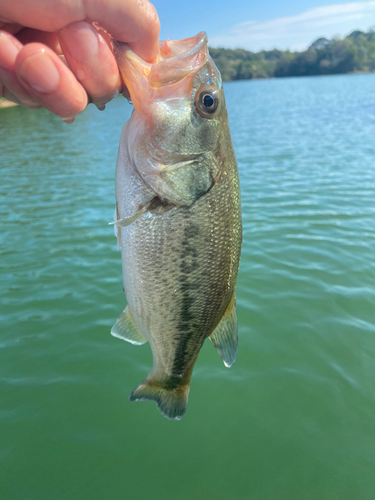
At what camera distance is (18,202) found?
10367 millimetres

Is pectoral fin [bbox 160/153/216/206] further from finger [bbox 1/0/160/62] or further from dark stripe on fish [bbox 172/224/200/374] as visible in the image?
finger [bbox 1/0/160/62]

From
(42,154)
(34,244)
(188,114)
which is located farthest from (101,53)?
(42,154)

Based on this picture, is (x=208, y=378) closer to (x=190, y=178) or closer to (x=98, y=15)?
(x=190, y=178)

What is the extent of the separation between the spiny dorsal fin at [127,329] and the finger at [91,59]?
48.8 inches

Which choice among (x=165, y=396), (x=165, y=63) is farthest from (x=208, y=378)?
(x=165, y=63)

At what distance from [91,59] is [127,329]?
4.90 feet

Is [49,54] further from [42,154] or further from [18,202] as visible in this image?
[42,154]

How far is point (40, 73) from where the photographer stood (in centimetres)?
152

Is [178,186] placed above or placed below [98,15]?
below

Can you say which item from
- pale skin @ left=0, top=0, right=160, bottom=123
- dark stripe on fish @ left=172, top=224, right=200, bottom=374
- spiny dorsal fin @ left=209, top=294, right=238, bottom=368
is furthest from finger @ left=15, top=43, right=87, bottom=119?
spiny dorsal fin @ left=209, top=294, right=238, bottom=368

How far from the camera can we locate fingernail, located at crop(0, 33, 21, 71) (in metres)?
1.54

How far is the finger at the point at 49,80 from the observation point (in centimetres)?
149

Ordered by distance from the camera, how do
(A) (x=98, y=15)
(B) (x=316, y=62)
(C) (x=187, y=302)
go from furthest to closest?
(B) (x=316, y=62) → (C) (x=187, y=302) → (A) (x=98, y=15)

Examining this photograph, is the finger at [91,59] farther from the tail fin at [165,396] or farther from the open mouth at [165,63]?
the tail fin at [165,396]
